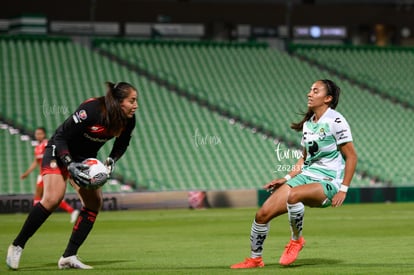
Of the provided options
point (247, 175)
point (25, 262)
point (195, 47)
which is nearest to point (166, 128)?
point (247, 175)

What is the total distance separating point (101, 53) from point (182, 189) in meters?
10.7

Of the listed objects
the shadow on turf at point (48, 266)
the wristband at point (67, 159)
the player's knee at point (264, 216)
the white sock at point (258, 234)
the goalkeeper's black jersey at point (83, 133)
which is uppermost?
the goalkeeper's black jersey at point (83, 133)

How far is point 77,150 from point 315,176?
9.81 ft

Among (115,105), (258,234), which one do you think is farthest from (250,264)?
(115,105)

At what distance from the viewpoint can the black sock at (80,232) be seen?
12.1 metres

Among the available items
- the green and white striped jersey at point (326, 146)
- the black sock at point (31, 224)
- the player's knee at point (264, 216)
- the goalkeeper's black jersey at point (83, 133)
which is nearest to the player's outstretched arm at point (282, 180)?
the green and white striped jersey at point (326, 146)

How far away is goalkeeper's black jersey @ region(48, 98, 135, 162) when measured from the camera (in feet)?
37.9

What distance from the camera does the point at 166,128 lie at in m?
36.8

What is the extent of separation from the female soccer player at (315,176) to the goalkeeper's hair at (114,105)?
6.55ft

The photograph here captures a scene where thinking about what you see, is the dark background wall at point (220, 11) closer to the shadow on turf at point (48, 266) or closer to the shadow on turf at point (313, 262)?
the shadow on turf at point (48, 266)

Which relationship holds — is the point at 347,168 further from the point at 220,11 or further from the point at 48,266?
the point at 220,11

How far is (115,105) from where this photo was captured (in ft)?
38.0

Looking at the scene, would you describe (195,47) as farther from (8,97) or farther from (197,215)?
(197,215)

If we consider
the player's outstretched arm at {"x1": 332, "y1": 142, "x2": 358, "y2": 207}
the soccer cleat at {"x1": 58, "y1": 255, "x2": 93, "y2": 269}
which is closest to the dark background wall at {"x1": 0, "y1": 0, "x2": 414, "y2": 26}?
the soccer cleat at {"x1": 58, "y1": 255, "x2": 93, "y2": 269}
